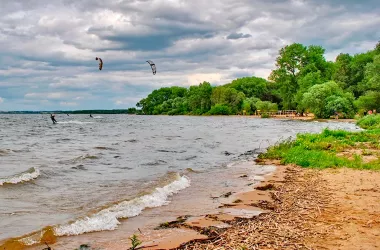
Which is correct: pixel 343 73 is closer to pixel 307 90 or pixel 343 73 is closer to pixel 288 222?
pixel 307 90

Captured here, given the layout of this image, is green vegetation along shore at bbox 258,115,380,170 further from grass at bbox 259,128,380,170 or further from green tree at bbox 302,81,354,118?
green tree at bbox 302,81,354,118

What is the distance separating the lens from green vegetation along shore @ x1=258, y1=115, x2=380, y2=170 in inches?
601

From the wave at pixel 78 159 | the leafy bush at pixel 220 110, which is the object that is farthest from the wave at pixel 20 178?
the leafy bush at pixel 220 110

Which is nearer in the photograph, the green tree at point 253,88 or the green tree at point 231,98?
the green tree at point 231,98

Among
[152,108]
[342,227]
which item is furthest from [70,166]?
[152,108]

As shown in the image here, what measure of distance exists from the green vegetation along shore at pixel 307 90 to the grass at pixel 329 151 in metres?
33.0

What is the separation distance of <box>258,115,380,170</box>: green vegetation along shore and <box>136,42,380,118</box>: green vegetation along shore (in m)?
33.1

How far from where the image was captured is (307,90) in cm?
8494

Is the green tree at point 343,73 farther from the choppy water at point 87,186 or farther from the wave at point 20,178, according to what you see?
the wave at point 20,178

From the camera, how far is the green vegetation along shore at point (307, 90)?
7231cm

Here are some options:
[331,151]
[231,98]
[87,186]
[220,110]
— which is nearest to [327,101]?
[231,98]

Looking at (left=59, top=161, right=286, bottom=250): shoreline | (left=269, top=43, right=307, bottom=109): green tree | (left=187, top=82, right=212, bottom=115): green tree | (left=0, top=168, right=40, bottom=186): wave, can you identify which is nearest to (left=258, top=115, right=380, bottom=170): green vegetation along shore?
(left=59, top=161, right=286, bottom=250): shoreline

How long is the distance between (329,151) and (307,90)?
70.1 m

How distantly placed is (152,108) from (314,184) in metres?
184
